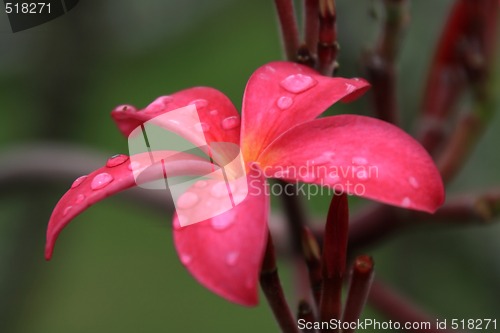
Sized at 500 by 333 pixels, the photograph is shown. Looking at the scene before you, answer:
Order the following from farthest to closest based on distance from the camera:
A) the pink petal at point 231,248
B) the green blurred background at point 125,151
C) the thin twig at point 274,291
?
the green blurred background at point 125,151 < the thin twig at point 274,291 < the pink petal at point 231,248

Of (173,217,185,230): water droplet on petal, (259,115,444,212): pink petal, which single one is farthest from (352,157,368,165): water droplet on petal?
(173,217,185,230): water droplet on petal

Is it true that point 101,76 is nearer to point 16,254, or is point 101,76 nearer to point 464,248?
point 16,254

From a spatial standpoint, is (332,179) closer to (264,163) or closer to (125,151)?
(264,163)

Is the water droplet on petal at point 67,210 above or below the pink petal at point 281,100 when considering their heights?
below

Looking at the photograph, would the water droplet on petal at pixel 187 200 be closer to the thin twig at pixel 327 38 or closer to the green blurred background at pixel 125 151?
the thin twig at pixel 327 38

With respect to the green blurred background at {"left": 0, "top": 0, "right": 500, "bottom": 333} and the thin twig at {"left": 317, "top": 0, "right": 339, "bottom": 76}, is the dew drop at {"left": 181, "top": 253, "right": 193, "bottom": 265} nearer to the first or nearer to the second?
the thin twig at {"left": 317, "top": 0, "right": 339, "bottom": 76}

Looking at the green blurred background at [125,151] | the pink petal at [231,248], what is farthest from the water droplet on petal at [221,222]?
the green blurred background at [125,151]
